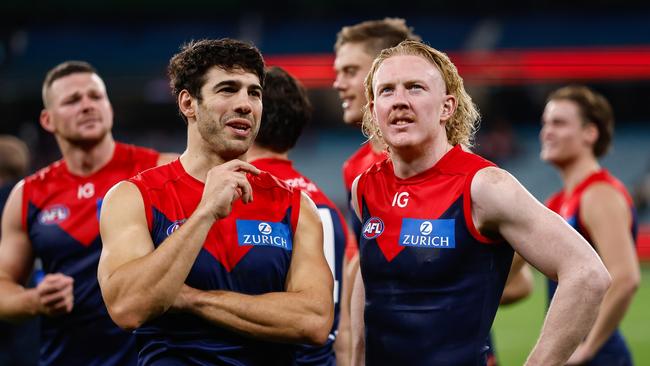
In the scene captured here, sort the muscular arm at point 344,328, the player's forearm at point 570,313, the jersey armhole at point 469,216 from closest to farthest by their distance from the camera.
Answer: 1. the player's forearm at point 570,313
2. the jersey armhole at point 469,216
3. the muscular arm at point 344,328

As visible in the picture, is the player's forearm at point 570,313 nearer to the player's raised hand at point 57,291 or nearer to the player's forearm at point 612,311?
the player's raised hand at point 57,291

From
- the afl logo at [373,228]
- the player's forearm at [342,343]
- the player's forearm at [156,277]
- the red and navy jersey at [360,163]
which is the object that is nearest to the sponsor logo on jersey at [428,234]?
the afl logo at [373,228]

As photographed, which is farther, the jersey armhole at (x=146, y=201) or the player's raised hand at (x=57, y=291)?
the player's raised hand at (x=57, y=291)

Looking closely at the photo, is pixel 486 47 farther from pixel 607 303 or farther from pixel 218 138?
pixel 218 138

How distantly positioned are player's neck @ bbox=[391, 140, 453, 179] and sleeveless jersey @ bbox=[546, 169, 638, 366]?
6.53ft

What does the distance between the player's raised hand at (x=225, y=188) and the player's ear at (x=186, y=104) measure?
32cm

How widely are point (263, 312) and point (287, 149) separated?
4.97 feet

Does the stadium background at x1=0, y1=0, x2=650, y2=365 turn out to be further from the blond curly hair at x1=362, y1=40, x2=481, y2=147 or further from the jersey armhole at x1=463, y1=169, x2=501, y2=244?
the jersey armhole at x1=463, y1=169, x2=501, y2=244

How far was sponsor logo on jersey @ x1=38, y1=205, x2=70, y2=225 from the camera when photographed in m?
5.02

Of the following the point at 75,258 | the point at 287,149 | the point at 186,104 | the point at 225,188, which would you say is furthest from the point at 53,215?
the point at 225,188

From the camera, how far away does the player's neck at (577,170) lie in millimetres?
5898

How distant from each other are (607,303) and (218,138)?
286 cm

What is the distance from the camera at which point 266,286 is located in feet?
11.7

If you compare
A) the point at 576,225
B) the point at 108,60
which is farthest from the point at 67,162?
the point at 108,60
